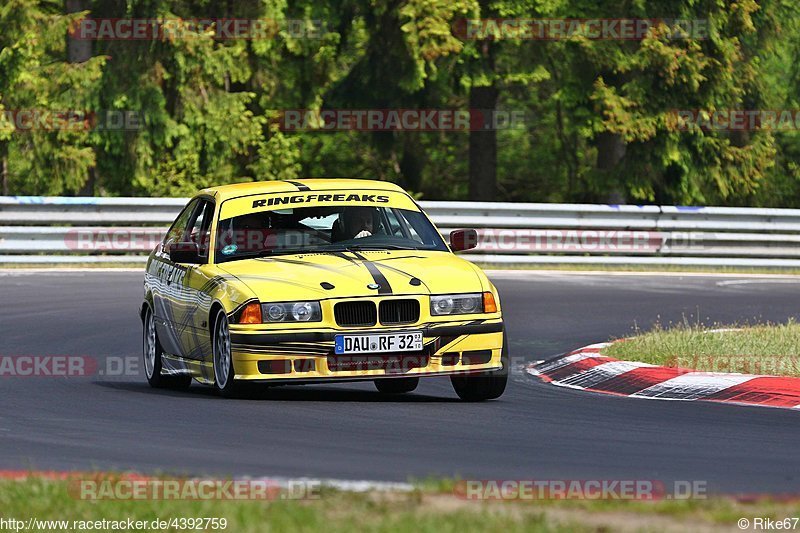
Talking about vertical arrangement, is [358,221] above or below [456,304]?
above

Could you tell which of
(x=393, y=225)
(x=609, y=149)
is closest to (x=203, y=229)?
(x=393, y=225)

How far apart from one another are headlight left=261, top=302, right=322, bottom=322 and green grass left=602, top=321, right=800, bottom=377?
321 centimetres

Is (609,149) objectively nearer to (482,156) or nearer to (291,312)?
(482,156)

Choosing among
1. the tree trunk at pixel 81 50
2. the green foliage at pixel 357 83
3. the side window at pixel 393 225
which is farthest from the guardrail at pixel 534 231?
the side window at pixel 393 225

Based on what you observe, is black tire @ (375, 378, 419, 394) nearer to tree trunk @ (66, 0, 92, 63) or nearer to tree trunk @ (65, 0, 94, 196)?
tree trunk @ (65, 0, 94, 196)

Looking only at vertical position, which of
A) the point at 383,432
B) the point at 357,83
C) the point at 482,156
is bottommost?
the point at 383,432

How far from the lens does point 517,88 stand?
122ft

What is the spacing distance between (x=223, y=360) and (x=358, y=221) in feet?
5.27

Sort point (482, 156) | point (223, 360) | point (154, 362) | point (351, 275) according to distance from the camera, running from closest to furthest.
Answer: point (351, 275) < point (223, 360) < point (154, 362) < point (482, 156)

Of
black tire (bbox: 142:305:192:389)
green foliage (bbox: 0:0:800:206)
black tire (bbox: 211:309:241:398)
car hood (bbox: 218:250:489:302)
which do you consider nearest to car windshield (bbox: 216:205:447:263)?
car hood (bbox: 218:250:489:302)

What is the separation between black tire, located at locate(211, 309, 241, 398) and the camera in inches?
435

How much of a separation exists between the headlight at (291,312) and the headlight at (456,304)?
770 mm

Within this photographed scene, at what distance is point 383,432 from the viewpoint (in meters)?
9.36

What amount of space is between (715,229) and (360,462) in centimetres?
1891
